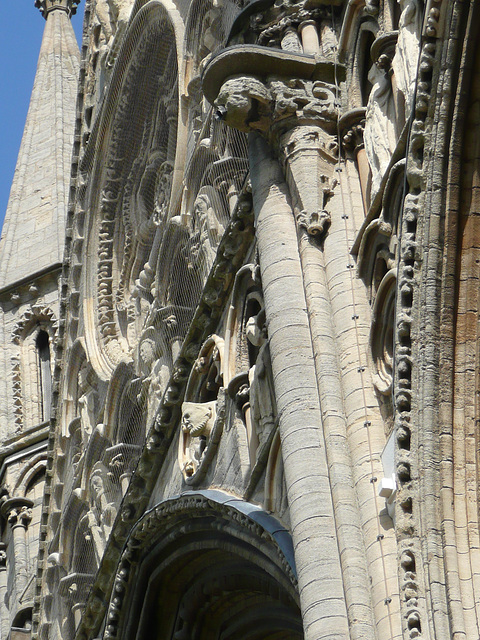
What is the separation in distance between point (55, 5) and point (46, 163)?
387 centimetres

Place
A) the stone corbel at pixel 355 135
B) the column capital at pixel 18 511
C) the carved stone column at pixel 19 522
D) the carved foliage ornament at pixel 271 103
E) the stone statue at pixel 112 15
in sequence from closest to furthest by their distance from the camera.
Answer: the stone corbel at pixel 355 135
the carved foliage ornament at pixel 271 103
the stone statue at pixel 112 15
the carved stone column at pixel 19 522
the column capital at pixel 18 511

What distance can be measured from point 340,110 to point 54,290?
11.8 m

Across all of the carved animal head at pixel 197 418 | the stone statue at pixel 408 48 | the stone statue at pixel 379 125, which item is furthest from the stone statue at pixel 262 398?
the stone statue at pixel 408 48

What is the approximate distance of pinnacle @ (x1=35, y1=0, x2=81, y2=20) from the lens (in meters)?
27.4

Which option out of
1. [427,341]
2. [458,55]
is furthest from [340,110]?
[427,341]

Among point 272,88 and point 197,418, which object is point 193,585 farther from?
point 272,88

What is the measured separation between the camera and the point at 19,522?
19.6 m

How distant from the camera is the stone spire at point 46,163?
23.1 meters

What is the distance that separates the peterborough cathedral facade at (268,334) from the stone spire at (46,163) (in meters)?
4.08

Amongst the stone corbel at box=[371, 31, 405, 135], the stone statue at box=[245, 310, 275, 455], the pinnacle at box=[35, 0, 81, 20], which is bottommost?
the stone statue at box=[245, 310, 275, 455]

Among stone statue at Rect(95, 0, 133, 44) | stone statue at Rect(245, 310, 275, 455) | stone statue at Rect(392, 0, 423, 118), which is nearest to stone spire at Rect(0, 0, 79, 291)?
stone statue at Rect(95, 0, 133, 44)

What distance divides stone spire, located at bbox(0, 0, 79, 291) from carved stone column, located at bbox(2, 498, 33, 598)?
3.80 metres

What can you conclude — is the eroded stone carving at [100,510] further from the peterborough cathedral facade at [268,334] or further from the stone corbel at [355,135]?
the stone corbel at [355,135]

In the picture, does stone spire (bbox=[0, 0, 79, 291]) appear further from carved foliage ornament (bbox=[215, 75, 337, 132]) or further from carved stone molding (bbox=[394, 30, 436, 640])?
carved stone molding (bbox=[394, 30, 436, 640])
